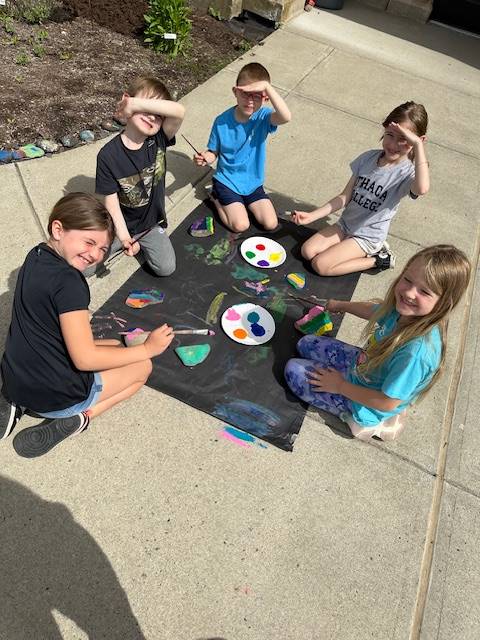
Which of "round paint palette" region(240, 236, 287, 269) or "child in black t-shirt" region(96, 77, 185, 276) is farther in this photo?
"round paint palette" region(240, 236, 287, 269)

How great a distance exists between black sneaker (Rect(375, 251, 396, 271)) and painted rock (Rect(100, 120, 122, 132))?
2639mm

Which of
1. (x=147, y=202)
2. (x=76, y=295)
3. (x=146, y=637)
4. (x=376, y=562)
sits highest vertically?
(x=76, y=295)

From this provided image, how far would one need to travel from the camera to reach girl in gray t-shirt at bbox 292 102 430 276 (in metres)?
3.01

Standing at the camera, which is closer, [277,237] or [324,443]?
[324,443]

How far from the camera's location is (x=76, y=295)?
6.40 feet

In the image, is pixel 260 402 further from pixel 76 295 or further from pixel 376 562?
pixel 76 295

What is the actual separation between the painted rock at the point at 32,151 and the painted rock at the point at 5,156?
116mm

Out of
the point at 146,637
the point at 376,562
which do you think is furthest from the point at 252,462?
the point at 146,637

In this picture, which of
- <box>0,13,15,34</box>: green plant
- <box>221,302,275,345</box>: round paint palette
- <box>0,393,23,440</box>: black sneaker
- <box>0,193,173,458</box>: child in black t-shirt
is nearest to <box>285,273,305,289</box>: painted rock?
<box>221,302,275,345</box>: round paint palette

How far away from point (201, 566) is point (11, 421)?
3.70 feet

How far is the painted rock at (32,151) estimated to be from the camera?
391 centimetres

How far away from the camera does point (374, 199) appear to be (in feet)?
11.1

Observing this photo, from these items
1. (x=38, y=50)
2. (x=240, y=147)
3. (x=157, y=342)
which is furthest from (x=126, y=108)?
(x=38, y=50)

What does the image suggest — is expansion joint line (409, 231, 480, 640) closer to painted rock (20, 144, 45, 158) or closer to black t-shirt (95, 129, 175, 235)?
black t-shirt (95, 129, 175, 235)
